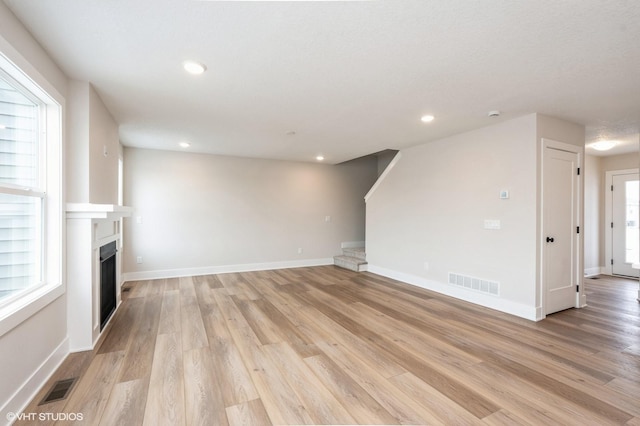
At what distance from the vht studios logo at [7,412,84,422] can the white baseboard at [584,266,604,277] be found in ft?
27.1

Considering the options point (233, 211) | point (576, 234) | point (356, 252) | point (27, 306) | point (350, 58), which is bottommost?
point (356, 252)

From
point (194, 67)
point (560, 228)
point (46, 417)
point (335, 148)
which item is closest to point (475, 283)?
point (560, 228)

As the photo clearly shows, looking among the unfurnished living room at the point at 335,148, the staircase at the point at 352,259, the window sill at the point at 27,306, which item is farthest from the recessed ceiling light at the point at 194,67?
the staircase at the point at 352,259

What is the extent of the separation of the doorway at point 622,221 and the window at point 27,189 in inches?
364

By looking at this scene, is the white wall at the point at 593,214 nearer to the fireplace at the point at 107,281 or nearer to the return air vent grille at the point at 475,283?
the return air vent grille at the point at 475,283

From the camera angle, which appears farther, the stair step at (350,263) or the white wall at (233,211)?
the stair step at (350,263)

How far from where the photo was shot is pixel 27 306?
193 cm

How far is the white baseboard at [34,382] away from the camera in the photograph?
1780mm

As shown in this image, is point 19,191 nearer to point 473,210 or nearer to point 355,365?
point 355,365

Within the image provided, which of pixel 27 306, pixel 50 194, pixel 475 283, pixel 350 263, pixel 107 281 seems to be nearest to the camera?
pixel 27 306

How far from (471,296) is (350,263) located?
2828 mm

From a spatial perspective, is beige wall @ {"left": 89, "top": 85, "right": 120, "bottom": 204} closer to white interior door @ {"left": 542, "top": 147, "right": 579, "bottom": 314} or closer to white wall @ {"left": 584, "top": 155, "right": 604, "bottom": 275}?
white interior door @ {"left": 542, "top": 147, "right": 579, "bottom": 314}

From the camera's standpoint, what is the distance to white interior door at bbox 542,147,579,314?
11.8ft

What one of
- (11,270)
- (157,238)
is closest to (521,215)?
(11,270)
